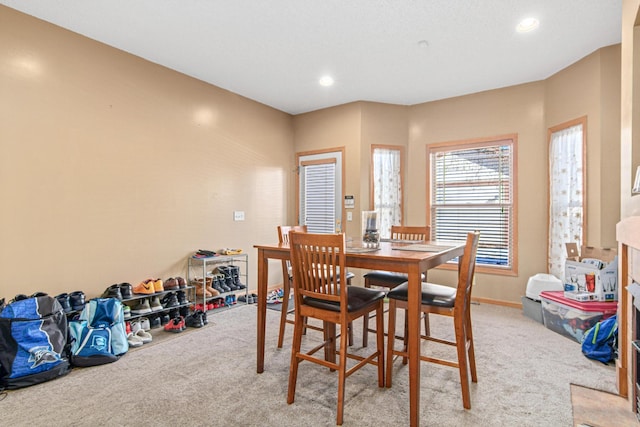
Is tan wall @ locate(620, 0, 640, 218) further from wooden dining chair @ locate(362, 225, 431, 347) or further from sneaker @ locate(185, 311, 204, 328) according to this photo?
sneaker @ locate(185, 311, 204, 328)

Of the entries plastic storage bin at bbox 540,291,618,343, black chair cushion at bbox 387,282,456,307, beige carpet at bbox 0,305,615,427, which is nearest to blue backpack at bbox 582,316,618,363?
beige carpet at bbox 0,305,615,427

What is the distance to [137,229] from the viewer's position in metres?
3.62

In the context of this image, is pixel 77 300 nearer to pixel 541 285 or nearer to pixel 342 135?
pixel 342 135

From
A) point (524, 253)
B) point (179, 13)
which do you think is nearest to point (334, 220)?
point (524, 253)

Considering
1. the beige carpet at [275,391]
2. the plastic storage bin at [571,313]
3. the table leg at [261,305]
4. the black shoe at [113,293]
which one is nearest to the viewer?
the beige carpet at [275,391]

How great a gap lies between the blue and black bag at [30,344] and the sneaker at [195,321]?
112 cm

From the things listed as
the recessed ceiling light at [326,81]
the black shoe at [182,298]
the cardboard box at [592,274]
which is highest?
the recessed ceiling light at [326,81]

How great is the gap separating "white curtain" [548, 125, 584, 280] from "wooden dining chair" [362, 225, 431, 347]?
6.10 ft

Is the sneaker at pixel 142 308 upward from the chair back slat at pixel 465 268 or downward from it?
downward

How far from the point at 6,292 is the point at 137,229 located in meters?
1.14

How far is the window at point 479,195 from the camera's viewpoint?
4.48 meters

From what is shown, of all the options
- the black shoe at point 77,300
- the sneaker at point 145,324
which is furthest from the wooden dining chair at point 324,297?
the black shoe at point 77,300

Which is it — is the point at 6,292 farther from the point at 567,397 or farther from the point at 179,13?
the point at 567,397

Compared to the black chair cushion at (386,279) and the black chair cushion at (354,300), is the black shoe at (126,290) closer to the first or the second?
the black chair cushion at (354,300)
